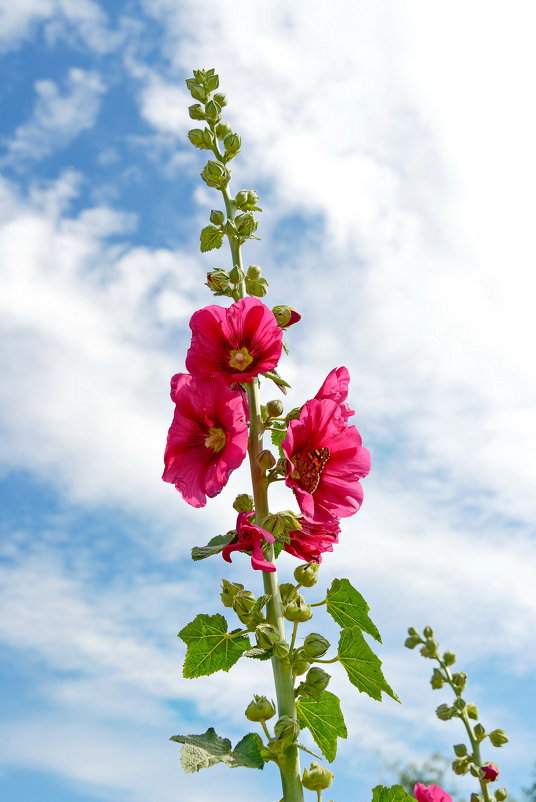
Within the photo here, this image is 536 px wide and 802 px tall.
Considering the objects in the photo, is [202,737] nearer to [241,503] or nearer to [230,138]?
[241,503]

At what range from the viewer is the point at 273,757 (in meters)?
2.23

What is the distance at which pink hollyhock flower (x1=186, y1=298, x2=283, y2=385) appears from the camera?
2.62 metres

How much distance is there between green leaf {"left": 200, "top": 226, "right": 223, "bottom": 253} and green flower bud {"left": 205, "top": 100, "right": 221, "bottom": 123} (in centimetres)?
57

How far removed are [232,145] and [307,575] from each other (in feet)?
6.01

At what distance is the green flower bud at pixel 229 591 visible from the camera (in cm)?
251

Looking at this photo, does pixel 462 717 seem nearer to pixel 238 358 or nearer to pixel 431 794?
pixel 431 794

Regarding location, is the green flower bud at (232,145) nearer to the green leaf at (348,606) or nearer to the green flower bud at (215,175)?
the green flower bud at (215,175)

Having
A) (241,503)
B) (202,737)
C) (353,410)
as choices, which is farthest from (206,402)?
(202,737)

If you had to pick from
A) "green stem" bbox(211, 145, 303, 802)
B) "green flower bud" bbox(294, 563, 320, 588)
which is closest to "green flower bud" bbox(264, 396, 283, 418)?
"green stem" bbox(211, 145, 303, 802)

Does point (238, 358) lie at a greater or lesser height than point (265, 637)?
greater

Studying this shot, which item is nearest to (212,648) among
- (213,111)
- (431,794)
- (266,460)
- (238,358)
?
(266,460)

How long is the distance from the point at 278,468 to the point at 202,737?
0.86 m

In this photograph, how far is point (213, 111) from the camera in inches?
128

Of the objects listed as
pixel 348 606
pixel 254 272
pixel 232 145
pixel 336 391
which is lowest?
pixel 348 606
